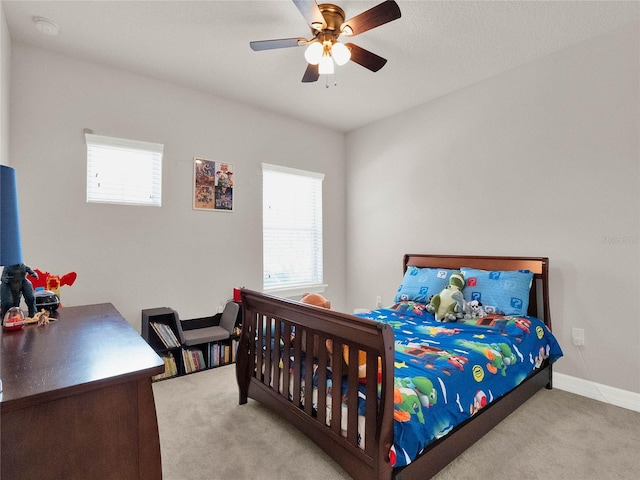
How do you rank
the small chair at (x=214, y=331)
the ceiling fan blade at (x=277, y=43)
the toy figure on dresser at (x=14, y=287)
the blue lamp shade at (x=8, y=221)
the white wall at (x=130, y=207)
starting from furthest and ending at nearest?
the small chair at (x=214, y=331) < the white wall at (x=130, y=207) < the ceiling fan blade at (x=277, y=43) < the toy figure on dresser at (x=14, y=287) < the blue lamp shade at (x=8, y=221)

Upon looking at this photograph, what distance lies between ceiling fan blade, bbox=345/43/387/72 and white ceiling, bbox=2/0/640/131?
28 cm

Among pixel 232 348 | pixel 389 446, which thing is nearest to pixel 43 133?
pixel 232 348

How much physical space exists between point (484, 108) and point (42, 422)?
375cm

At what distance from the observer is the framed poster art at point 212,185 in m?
3.37

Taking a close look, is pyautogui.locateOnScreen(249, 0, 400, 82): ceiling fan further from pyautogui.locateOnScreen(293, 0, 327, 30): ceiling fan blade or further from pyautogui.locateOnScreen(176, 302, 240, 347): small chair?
pyautogui.locateOnScreen(176, 302, 240, 347): small chair

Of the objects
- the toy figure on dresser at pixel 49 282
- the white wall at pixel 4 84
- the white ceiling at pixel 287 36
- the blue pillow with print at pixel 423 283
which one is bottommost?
the blue pillow with print at pixel 423 283

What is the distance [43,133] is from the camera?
2.64m

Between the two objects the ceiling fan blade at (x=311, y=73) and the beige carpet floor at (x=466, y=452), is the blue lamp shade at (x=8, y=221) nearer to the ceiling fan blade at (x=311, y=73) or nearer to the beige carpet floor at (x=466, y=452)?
the beige carpet floor at (x=466, y=452)

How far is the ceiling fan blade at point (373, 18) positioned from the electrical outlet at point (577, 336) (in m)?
2.66

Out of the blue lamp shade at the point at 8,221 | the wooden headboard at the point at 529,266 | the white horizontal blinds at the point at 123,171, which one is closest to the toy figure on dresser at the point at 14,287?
the blue lamp shade at the point at 8,221

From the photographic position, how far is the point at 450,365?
→ 1.81m

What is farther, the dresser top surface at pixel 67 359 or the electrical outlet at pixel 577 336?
the electrical outlet at pixel 577 336

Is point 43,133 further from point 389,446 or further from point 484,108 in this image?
point 484,108

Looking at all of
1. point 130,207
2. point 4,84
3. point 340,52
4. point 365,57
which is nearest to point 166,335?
point 130,207
